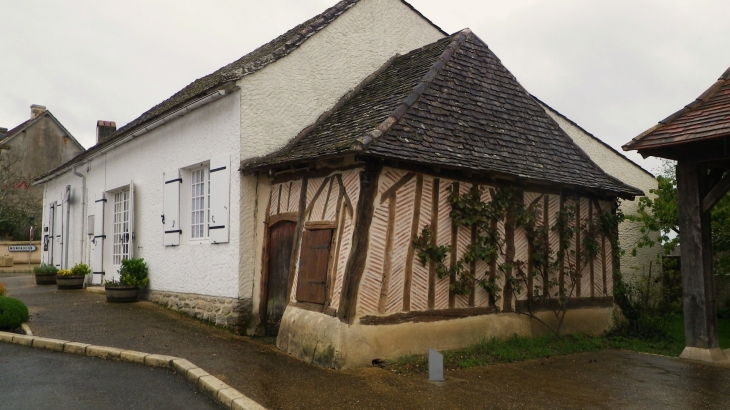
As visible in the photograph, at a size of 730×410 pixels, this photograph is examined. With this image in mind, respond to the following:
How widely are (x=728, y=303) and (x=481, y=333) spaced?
7.50 metres

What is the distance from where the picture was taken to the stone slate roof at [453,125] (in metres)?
7.30

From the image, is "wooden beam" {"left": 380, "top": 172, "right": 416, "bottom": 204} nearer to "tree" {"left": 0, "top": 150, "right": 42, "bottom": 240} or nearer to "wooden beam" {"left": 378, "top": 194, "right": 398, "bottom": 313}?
"wooden beam" {"left": 378, "top": 194, "right": 398, "bottom": 313}

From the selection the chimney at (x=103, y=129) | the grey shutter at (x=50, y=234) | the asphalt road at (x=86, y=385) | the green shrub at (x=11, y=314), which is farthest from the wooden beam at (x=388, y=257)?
the chimney at (x=103, y=129)

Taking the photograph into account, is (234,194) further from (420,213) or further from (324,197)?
(420,213)

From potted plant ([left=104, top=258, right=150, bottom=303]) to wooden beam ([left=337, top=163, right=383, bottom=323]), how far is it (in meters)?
6.18

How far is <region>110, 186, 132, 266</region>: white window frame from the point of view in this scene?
1298cm

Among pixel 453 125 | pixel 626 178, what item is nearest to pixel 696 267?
pixel 453 125

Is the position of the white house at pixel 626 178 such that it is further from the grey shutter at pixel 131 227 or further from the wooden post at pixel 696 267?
the grey shutter at pixel 131 227

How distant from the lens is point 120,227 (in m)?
13.4

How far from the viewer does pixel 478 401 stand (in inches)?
214

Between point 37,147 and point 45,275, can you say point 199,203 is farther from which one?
point 37,147

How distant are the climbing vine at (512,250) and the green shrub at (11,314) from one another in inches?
232

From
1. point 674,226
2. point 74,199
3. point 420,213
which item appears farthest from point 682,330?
point 74,199

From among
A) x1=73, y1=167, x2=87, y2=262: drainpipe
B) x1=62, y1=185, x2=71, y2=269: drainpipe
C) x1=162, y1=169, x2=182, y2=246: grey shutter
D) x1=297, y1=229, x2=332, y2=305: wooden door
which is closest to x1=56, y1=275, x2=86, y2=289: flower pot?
x1=73, y1=167, x2=87, y2=262: drainpipe
